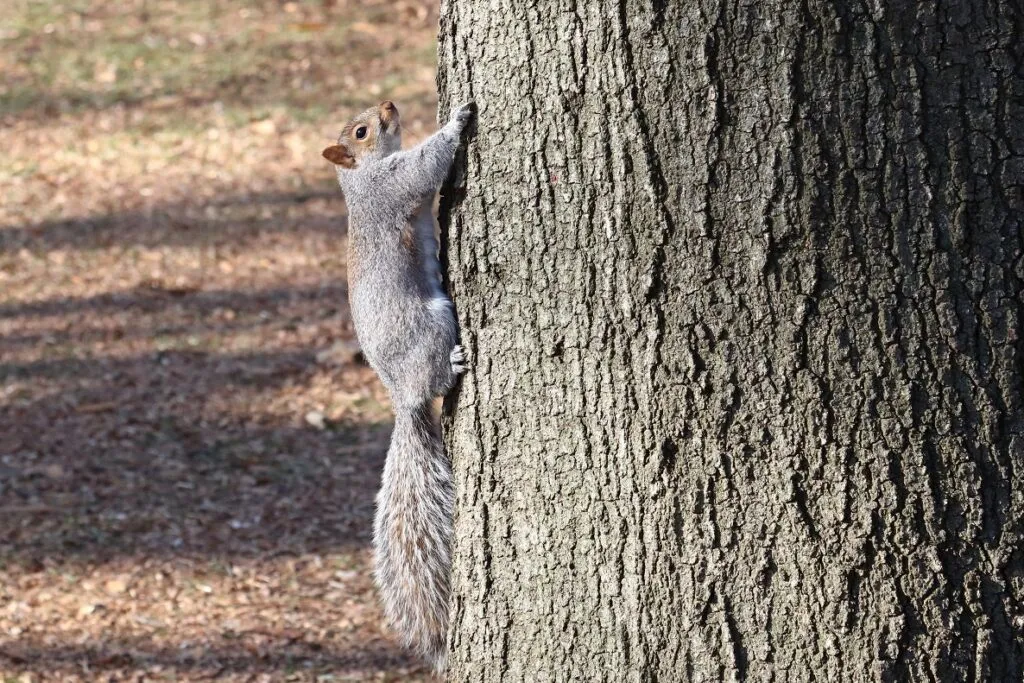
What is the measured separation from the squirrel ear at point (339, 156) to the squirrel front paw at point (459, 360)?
2.57ft

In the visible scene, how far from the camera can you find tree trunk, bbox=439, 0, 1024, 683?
1789mm

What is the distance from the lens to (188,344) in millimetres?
5086

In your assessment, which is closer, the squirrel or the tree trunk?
the tree trunk

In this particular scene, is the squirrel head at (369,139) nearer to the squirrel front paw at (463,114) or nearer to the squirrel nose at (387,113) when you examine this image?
the squirrel nose at (387,113)

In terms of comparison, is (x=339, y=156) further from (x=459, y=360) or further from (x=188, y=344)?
(x=188, y=344)

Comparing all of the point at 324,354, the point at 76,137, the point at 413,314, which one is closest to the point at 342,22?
the point at 76,137

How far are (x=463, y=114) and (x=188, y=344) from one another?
3.25 meters

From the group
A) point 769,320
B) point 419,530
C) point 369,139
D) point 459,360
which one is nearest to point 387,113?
point 369,139

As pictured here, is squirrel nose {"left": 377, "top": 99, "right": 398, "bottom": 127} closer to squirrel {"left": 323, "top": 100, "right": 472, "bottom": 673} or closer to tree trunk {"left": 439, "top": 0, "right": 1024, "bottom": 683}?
squirrel {"left": 323, "top": 100, "right": 472, "bottom": 673}

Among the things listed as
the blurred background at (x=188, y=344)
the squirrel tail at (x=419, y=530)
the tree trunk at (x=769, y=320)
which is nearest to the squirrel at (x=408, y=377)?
the squirrel tail at (x=419, y=530)

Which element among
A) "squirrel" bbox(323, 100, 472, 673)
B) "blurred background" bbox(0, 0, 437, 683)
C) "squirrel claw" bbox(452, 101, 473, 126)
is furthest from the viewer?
"blurred background" bbox(0, 0, 437, 683)

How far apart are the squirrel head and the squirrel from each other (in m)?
0.19

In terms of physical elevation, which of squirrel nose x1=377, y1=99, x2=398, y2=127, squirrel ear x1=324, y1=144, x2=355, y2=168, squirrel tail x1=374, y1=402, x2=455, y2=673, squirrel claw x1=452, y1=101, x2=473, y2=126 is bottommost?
squirrel tail x1=374, y1=402, x2=455, y2=673

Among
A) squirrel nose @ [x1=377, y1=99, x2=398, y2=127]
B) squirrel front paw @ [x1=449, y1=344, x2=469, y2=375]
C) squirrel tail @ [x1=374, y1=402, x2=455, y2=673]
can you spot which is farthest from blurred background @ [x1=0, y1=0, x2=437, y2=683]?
squirrel nose @ [x1=377, y1=99, x2=398, y2=127]
